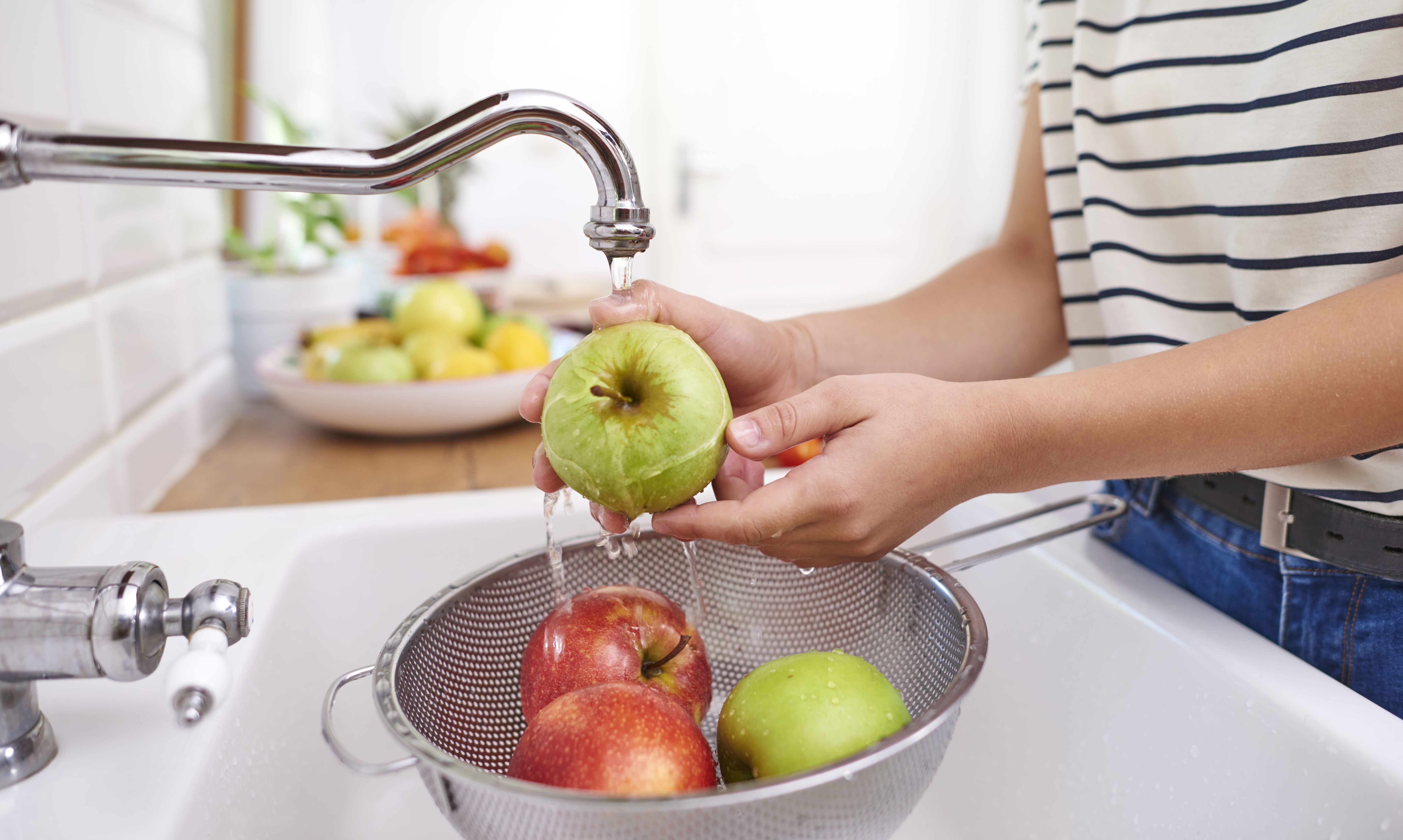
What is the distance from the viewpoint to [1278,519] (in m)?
0.58

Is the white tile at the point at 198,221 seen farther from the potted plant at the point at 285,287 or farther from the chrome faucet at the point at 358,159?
the chrome faucet at the point at 358,159

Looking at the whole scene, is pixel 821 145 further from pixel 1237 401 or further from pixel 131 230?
pixel 1237 401

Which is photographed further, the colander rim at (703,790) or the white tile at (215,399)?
the white tile at (215,399)

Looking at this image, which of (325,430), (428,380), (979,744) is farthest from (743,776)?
(325,430)

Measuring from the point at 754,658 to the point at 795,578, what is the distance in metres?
0.06

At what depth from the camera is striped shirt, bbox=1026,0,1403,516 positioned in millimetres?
521

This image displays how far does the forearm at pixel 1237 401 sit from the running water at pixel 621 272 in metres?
0.20

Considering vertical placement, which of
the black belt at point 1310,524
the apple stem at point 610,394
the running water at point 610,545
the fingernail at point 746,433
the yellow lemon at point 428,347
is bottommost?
the running water at point 610,545

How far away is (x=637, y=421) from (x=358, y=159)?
17cm

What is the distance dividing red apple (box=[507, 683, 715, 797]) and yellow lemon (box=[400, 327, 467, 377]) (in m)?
0.79

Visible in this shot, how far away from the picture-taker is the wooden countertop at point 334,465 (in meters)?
0.94

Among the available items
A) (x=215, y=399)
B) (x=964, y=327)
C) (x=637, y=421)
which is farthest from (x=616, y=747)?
(x=215, y=399)

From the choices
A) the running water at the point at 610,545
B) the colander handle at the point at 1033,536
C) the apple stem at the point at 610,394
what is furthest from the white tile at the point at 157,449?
the colander handle at the point at 1033,536

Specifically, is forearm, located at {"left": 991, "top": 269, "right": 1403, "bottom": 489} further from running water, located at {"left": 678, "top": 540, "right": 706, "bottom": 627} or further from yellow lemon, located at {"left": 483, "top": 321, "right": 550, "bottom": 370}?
yellow lemon, located at {"left": 483, "top": 321, "right": 550, "bottom": 370}
